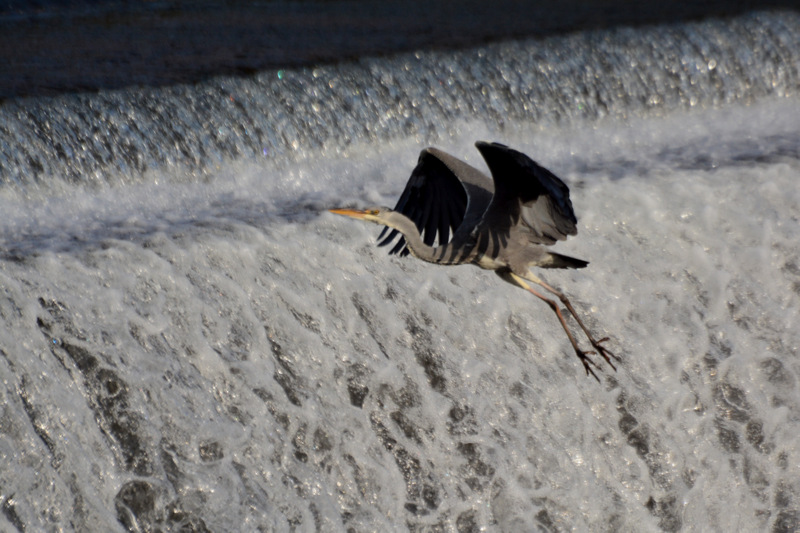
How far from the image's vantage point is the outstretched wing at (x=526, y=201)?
9.71 ft

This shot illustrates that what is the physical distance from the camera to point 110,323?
138 inches

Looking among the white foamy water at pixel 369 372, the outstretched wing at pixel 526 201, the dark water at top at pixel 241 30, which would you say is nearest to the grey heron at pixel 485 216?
the outstretched wing at pixel 526 201

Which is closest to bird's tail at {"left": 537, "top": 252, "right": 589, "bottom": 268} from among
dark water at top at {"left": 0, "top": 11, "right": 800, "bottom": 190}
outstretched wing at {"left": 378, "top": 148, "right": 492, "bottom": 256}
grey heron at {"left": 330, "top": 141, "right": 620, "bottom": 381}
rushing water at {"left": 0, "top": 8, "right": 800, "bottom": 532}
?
grey heron at {"left": 330, "top": 141, "right": 620, "bottom": 381}

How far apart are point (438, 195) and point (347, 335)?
699 mm

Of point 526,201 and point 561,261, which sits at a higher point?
point 526,201

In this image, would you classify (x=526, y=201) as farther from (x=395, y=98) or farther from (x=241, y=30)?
(x=241, y=30)

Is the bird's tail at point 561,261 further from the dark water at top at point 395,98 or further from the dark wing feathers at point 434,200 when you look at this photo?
the dark water at top at point 395,98

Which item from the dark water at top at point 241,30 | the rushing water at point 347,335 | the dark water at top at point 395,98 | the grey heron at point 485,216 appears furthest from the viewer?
the dark water at top at point 241,30

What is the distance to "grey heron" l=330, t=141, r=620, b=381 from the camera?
314 cm

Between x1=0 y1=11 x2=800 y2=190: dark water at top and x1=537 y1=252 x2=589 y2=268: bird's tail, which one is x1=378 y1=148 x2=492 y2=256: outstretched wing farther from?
x1=0 y1=11 x2=800 y2=190: dark water at top

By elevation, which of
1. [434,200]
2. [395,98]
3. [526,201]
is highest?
[526,201]

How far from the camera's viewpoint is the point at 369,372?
371 centimetres

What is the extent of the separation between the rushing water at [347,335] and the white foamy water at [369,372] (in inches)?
0.4

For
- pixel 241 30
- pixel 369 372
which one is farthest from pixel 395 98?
pixel 369 372
